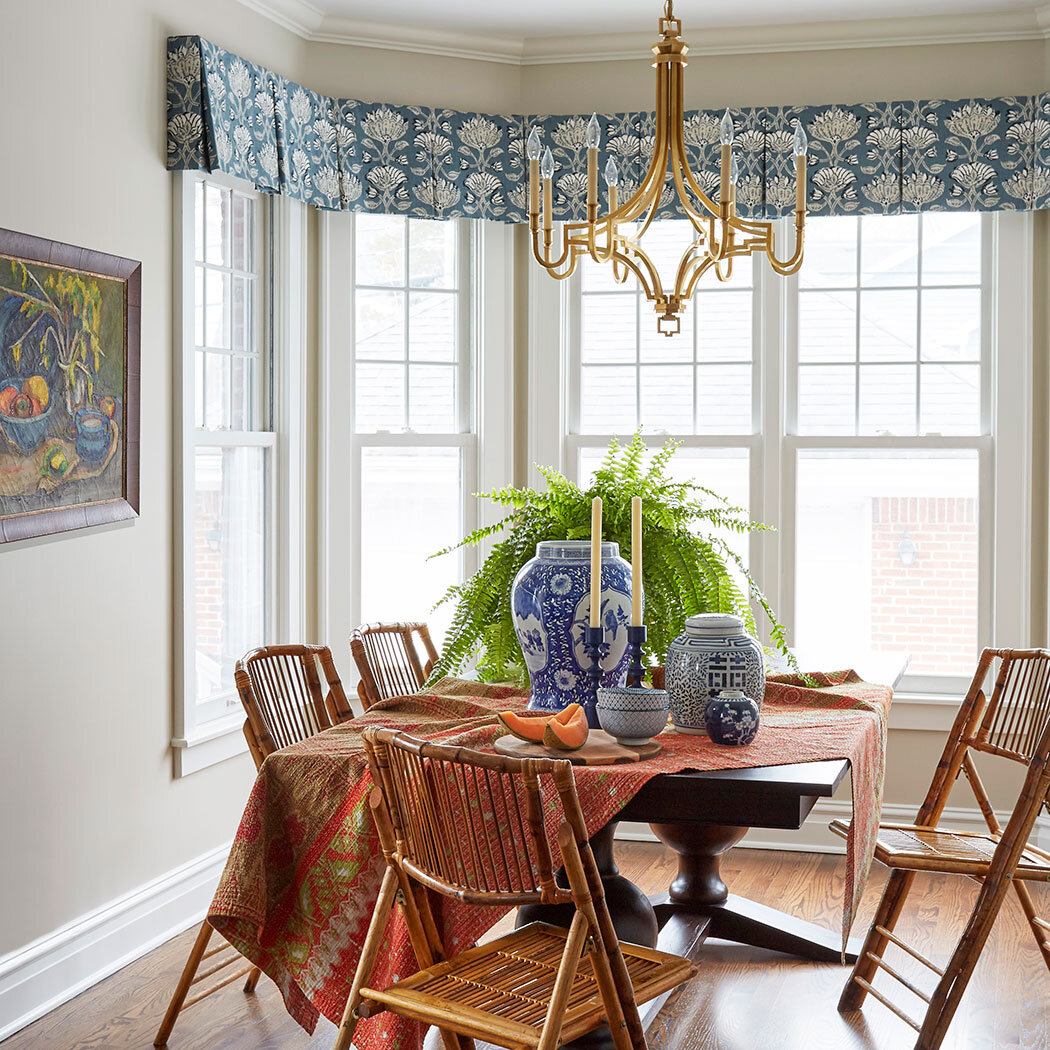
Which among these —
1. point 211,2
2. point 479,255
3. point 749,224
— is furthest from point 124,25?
point 749,224

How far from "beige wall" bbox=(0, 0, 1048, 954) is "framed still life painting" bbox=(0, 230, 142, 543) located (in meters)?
0.07

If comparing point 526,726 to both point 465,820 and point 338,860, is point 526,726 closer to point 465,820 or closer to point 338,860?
point 465,820

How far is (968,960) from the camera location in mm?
2529

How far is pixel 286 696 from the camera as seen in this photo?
2.92 meters

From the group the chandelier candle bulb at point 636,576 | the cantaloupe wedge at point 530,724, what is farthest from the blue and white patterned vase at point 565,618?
the cantaloupe wedge at point 530,724

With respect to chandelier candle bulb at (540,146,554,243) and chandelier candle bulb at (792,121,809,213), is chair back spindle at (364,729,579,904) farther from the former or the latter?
chandelier candle bulb at (792,121,809,213)

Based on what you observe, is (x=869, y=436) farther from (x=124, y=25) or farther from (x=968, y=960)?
(x=124, y=25)

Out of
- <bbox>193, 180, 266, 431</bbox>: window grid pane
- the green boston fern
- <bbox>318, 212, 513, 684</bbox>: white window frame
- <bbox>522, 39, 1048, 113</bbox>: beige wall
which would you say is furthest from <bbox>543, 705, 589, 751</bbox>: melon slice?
<bbox>522, 39, 1048, 113</bbox>: beige wall

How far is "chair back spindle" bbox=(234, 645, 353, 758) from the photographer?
272 cm

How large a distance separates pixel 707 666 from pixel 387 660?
3.93 feet

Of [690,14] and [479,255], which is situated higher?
[690,14]

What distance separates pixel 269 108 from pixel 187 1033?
8.96ft

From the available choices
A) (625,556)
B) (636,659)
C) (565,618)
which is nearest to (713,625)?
(636,659)

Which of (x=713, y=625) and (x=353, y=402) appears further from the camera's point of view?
(x=353, y=402)
